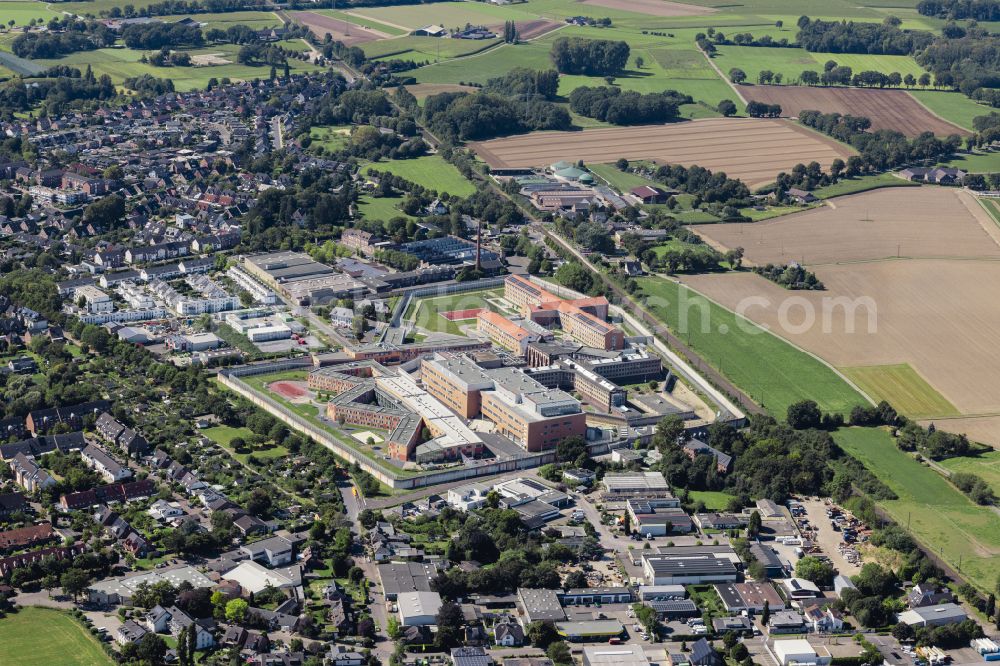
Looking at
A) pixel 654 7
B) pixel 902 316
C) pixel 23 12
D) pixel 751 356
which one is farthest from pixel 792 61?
pixel 23 12

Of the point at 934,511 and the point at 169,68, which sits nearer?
the point at 934,511

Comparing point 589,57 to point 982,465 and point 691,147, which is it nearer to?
point 691,147

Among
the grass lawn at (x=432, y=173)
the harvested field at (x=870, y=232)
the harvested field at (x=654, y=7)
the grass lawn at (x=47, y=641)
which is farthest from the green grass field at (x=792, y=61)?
the grass lawn at (x=47, y=641)

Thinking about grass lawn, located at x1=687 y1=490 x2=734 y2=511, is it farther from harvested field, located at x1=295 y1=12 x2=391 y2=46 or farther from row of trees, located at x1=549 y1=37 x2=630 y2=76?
harvested field, located at x1=295 y1=12 x2=391 y2=46

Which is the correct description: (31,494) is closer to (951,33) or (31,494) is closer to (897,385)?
(897,385)

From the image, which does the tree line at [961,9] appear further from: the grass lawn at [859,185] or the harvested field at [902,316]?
the harvested field at [902,316]

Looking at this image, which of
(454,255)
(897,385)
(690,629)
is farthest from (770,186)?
(690,629)
